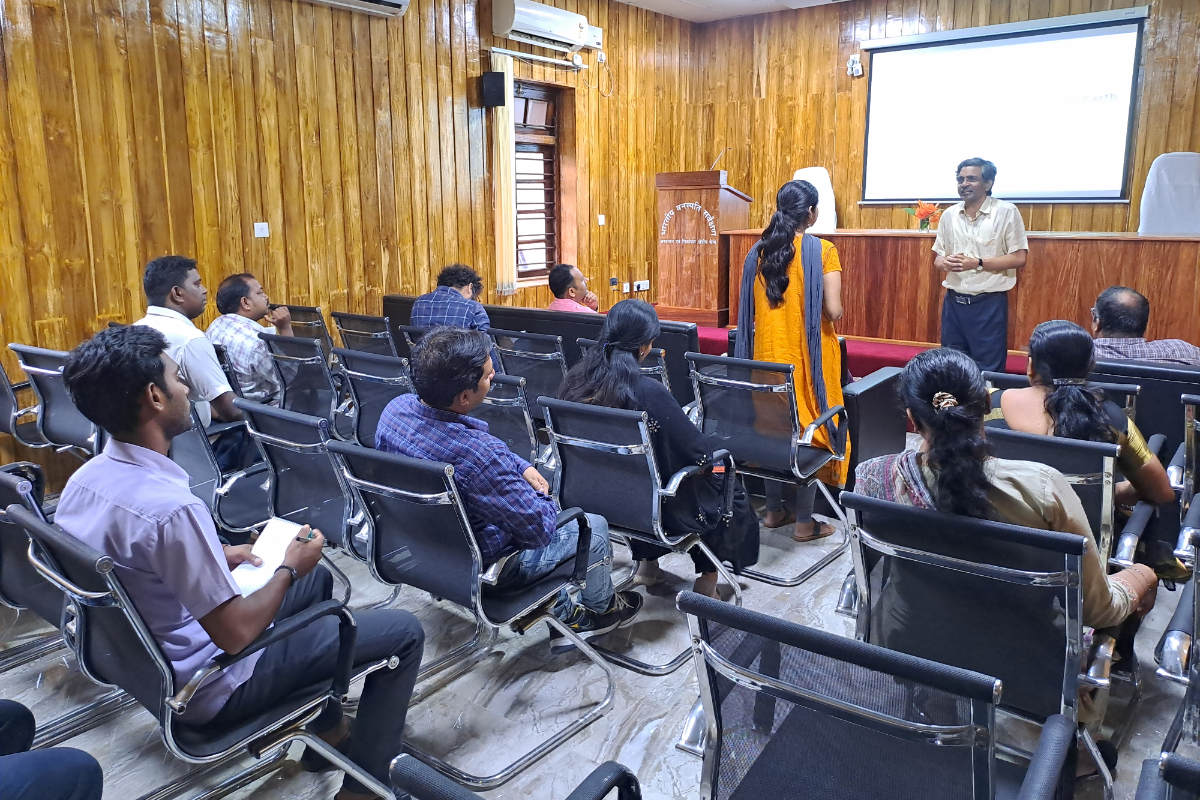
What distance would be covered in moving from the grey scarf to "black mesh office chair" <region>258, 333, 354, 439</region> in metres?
1.80

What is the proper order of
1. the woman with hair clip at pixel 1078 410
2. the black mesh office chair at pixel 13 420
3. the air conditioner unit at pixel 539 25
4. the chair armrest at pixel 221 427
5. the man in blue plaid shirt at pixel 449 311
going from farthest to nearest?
the air conditioner unit at pixel 539 25
the man in blue plaid shirt at pixel 449 311
the black mesh office chair at pixel 13 420
the chair armrest at pixel 221 427
the woman with hair clip at pixel 1078 410

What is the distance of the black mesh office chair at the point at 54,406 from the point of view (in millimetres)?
3470

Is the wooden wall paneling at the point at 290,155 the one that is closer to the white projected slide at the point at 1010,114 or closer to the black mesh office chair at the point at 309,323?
the black mesh office chair at the point at 309,323

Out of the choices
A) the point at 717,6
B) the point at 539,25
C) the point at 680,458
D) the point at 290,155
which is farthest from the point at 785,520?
the point at 717,6

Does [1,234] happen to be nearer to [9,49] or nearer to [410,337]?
[9,49]

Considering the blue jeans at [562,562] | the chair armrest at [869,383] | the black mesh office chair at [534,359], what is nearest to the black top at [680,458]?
the blue jeans at [562,562]

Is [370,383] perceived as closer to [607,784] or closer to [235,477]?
[235,477]

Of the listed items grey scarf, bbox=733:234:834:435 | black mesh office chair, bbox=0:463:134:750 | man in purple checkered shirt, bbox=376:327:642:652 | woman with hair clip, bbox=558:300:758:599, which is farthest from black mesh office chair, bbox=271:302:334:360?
man in purple checkered shirt, bbox=376:327:642:652

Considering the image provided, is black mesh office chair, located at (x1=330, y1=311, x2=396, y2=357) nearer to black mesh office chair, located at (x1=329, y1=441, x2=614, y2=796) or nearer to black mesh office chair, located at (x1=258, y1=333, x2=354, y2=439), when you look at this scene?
black mesh office chair, located at (x1=258, y1=333, x2=354, y2=439)

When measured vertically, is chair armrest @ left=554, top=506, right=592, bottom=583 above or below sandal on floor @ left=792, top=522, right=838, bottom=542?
above

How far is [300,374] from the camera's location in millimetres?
3732

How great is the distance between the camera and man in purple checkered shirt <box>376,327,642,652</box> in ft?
7.00

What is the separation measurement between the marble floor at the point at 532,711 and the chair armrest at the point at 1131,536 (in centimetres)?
50

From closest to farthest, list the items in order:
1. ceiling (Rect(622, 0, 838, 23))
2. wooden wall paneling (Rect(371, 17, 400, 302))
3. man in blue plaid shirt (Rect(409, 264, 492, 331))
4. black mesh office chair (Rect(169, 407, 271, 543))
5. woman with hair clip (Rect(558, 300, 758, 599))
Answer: woman with hair clip (Rect(558, 300, 758, 599)), black mesh office chair (Rect(169, 407, 271, 543)), man in blue plaid shirt (Rect(409, 264, 492, 331)), wooden wall paneling (Rect(371, 17, 400, 302)), ceiling (Rect(622, 0, 838, 23))
